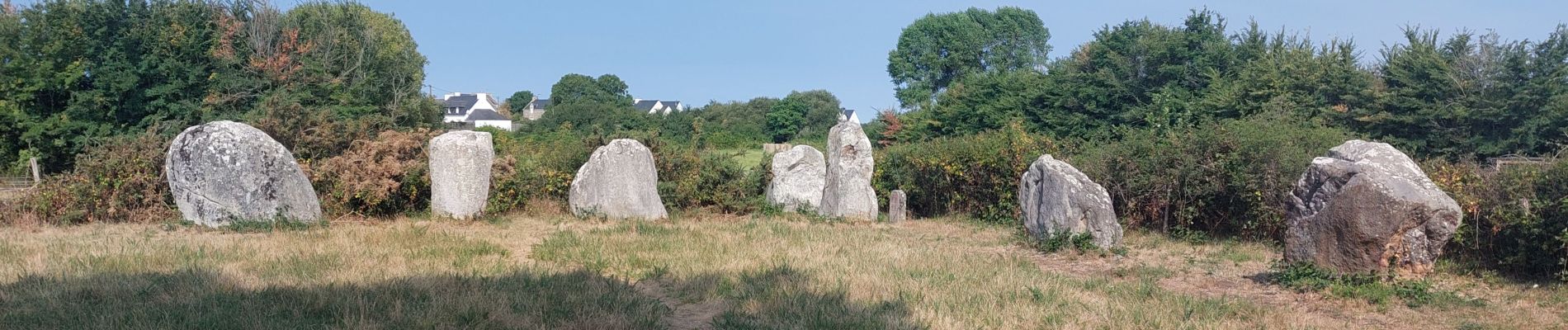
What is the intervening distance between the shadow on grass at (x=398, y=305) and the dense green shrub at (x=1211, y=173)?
658 centimetres

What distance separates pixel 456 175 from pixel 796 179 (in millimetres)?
5553

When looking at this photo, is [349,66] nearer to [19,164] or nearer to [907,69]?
[19,164]

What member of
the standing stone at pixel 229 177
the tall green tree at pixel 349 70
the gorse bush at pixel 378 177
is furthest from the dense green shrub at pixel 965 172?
the tall green tree at pixel 349 70

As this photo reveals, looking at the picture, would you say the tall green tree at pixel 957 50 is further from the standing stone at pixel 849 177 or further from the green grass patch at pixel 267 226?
the green grass patch at pixel 267 226

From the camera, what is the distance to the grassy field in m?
7.04

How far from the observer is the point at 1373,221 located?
8320 mm

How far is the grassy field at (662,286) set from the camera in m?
7.04

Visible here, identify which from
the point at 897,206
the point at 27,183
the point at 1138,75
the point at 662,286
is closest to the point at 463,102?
the point at 1138,75

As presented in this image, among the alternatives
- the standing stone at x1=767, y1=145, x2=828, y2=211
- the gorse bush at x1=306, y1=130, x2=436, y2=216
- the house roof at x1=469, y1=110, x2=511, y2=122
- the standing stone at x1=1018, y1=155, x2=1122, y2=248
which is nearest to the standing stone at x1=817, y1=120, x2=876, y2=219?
the standing stone at x1=767, y1=145, x2=828, y2=211

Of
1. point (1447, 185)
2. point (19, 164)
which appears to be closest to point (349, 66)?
point (19, 164)

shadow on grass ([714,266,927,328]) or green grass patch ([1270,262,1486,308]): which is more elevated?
green grass patch ([1270,262,1486,308])

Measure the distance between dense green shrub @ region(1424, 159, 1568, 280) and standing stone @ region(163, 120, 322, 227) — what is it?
13591 mm

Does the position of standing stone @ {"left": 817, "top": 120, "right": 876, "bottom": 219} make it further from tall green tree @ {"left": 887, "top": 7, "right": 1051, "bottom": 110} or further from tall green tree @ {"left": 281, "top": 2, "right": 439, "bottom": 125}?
tall green tree @ {"left": 887, "top": 7, "right": 1051, "bottom": 110}

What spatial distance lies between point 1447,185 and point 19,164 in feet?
95.9
